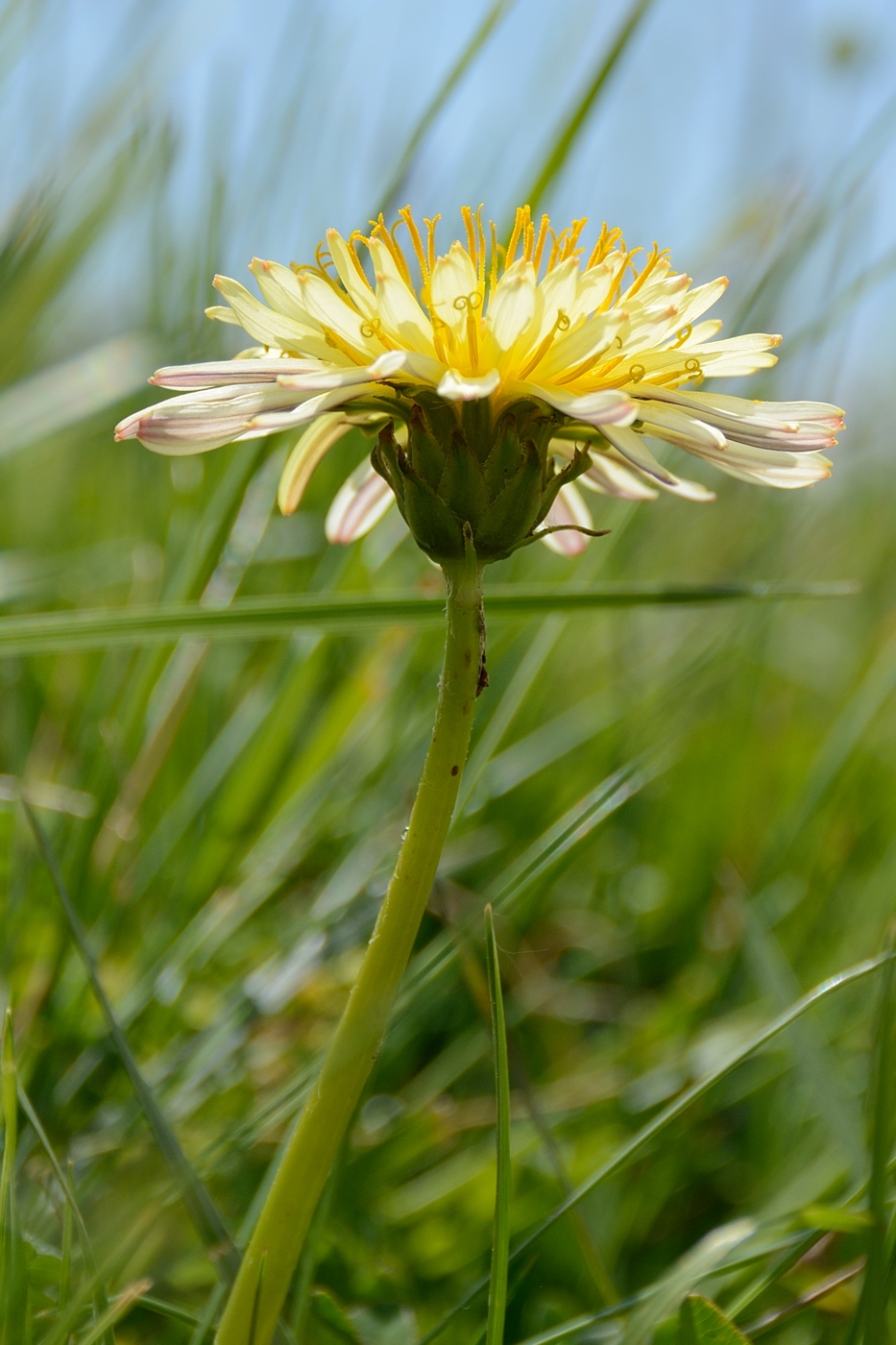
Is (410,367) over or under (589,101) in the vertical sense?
under

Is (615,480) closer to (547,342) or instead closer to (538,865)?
(547,342)

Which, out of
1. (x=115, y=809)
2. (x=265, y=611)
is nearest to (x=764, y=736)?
(x=115, y=809)

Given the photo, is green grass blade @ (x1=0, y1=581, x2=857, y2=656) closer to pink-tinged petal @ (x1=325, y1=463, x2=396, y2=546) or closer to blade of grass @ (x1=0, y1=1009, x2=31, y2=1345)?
pink-tinged petal @ (x1=325, y1=463, x2=396, y2=546)

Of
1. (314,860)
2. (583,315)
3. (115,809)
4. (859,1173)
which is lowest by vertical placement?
(859,1173)

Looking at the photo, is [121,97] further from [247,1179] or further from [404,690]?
[247,1179]

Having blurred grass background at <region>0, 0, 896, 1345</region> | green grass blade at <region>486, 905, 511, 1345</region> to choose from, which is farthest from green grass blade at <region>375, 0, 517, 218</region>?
green grass blade at <region>486, 905, 511, 1345</region>

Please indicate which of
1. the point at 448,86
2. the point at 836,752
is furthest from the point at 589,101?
the point at 836,752

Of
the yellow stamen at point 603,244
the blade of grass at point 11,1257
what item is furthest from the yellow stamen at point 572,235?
the blade of grass at point 11,1257
